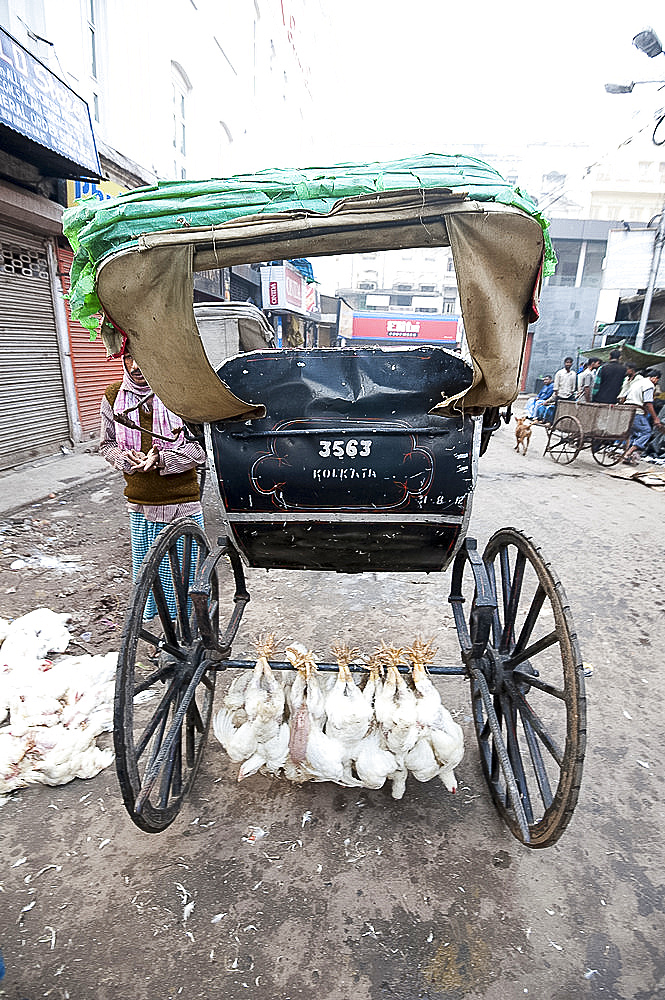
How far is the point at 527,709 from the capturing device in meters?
2.22

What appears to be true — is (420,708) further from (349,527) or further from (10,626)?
(10,626)

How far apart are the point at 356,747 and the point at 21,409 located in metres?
7.10

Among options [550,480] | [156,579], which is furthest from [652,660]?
[550,480]

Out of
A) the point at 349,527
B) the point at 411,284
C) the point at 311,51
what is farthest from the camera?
the point at 411,284

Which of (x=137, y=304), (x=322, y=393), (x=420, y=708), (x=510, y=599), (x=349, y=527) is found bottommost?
(x=420, y=708)

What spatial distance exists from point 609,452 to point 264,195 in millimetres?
11532

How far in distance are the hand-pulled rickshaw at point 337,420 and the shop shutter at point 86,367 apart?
7208 mm

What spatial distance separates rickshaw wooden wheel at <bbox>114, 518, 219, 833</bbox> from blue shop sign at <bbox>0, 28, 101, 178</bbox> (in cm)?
517

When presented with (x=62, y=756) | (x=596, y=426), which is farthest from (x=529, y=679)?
(x=596, y=426)

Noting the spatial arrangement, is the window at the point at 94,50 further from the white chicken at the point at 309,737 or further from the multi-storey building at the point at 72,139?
the white chicken at the point at 309,737

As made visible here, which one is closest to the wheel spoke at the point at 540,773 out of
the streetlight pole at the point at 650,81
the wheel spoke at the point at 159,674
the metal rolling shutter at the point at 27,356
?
the wheel spoke at the point at 159,674

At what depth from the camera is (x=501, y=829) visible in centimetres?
237

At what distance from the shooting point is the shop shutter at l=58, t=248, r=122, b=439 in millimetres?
8422

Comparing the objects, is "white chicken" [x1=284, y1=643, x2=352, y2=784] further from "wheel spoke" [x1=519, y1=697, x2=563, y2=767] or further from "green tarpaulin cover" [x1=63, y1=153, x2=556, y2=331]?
"green tarpaulin cover" [x1=63, y1=153, x2=556, y2=331]
